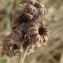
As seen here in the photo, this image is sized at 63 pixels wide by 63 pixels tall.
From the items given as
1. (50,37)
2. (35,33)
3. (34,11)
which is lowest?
(35,33)

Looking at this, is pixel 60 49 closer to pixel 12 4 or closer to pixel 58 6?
pixel 58 6

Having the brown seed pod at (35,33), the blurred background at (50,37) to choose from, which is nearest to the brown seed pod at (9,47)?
the brown seed pod at (35,33)

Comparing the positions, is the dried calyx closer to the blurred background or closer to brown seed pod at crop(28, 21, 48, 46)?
brown seed pod at crop(28, 21, 48, 46)

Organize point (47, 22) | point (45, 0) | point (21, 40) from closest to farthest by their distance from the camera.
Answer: point (21, 40) → point (47, 22) → point (45, 0)

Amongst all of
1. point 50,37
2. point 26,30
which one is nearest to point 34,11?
point 26,30

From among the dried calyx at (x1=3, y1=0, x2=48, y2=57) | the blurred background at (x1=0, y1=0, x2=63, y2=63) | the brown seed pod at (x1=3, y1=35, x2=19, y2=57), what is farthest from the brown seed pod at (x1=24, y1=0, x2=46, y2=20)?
the blurred background at (x1=0, y1=0, x2=63, y2=63)

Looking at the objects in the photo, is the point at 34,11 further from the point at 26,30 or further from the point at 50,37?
Result: the point at 50,37

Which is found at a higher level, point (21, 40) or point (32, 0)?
point (32, 0)

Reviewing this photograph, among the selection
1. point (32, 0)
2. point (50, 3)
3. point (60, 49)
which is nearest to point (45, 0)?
point (50, 3)
